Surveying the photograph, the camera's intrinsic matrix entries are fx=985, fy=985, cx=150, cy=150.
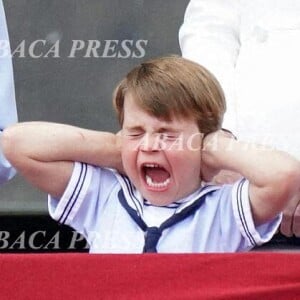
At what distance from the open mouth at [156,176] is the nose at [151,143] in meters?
0.03

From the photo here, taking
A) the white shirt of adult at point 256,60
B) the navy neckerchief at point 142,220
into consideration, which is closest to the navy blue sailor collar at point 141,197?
the navy neckerchief at point 142,220

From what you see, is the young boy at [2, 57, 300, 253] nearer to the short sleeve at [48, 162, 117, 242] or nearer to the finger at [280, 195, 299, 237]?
the short sleeve at [48, 162, 117, 242]

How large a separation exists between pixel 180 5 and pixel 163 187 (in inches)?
26.1

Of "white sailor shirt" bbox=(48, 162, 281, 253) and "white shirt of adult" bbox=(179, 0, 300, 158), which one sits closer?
"white sailor shirt" bbox=(48, 162, 281, 253)

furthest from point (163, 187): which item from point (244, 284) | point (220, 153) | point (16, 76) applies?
point (16, 76)

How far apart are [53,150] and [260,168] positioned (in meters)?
0.33

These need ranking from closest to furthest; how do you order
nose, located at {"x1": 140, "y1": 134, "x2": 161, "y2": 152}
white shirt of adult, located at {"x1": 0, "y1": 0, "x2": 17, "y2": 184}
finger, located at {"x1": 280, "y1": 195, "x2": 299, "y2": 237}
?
nose, located at {"x1": 140, "y1": 134, "x2": 161, "y2": 152} → finger, located at {"x1": 280, "y1": 195, "x2": 299, "y2": 237} → white shirt of adult, located at {"x1": 0, "y1": 0, "x2": 17, "y2": 184}

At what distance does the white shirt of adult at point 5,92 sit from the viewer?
70.3 inches

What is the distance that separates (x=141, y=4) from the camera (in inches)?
81.5

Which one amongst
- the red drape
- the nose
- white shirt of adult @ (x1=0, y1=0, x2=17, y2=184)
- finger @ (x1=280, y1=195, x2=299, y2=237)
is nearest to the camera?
the red drape

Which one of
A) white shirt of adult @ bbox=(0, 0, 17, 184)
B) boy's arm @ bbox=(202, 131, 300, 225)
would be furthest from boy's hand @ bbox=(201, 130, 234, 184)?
white shirt of adult @ bbox=(0, 0, 17, 184)

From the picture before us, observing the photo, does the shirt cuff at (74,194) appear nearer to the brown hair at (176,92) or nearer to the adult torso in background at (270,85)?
the brown hair at (176,92)

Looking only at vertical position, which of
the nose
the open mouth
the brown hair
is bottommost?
the open mouth

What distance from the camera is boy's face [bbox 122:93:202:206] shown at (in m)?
1.52
